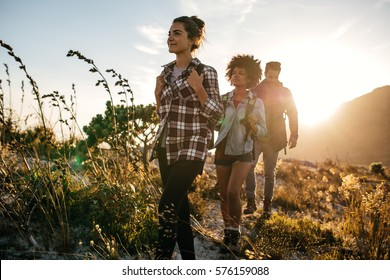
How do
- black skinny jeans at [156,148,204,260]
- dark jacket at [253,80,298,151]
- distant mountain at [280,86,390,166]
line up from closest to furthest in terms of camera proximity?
black skinny jeans at [156,148,204,260], dark jacket at [253,80,298,151], distant mountain at [280,86,390,166]

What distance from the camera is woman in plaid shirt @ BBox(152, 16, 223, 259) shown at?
215 cm

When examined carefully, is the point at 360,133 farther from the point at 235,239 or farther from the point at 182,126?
the point at 182,126

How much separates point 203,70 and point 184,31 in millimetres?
365

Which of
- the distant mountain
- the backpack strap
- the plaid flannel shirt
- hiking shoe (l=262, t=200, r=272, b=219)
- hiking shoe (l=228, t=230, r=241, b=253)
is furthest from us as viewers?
the distant mountain

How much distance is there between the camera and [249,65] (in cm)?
386

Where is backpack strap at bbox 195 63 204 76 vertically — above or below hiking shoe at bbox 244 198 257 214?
above

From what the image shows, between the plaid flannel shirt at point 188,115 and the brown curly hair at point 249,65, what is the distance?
1.50 m

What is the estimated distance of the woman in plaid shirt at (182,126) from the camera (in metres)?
2.15

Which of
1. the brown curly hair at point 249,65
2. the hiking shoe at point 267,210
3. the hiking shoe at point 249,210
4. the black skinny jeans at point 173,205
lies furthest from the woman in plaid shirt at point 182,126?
the hiking shoe at point 249,210

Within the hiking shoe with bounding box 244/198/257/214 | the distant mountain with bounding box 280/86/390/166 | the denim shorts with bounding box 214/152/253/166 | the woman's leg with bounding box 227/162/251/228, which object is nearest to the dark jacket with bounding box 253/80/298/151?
the hiking shoe with bounding box 244/198/257/214

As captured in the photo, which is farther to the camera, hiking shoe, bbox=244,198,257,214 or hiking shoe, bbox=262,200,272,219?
hiking shoe, bbox=244,198,257,214

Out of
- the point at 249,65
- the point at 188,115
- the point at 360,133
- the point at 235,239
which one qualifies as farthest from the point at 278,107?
the point at 360,133

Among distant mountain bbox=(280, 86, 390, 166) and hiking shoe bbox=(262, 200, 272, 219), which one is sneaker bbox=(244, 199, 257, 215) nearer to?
hiking shoe bbox=(262, 200, 272, 219)

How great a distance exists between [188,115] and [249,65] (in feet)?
5.94
